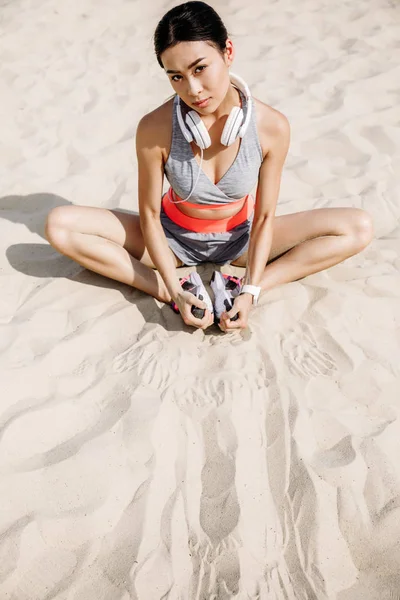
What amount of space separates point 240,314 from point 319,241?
58 cm

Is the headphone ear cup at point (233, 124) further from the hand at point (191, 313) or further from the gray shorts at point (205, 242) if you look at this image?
the hand at point (191, 313)

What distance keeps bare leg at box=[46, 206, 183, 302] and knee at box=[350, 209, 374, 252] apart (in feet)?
3.04

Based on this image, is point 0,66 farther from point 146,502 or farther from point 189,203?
point 146,502

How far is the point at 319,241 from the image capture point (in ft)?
8.58

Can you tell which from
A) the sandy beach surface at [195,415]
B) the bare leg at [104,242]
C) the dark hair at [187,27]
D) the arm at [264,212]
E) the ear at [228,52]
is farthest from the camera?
the bare leg at [104,242]

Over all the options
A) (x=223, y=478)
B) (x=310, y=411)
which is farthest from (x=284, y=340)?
(x=223, y=478)

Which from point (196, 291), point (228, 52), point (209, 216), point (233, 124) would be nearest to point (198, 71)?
point (228, 52)

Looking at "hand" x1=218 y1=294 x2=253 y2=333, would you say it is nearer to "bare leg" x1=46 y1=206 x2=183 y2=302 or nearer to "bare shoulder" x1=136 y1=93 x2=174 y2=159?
"bare leg" x1=46 y1=206 x2=183 y2=302

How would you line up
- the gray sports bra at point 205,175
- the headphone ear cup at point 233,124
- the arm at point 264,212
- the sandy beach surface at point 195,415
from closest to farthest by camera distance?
the sandy beach surface at point 195,415 < the headphone ear cup at point 233,124 < the gray sports bra at point 205,175 < the arm at point 264,212

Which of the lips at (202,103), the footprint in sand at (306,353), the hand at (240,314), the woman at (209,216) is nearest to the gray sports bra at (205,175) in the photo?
the woman at (209,216)

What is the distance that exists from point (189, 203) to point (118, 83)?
8.20 feet

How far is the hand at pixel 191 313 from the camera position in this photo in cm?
234

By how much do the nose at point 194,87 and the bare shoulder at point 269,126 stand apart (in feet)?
1.26

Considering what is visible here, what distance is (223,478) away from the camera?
191 centimetres
